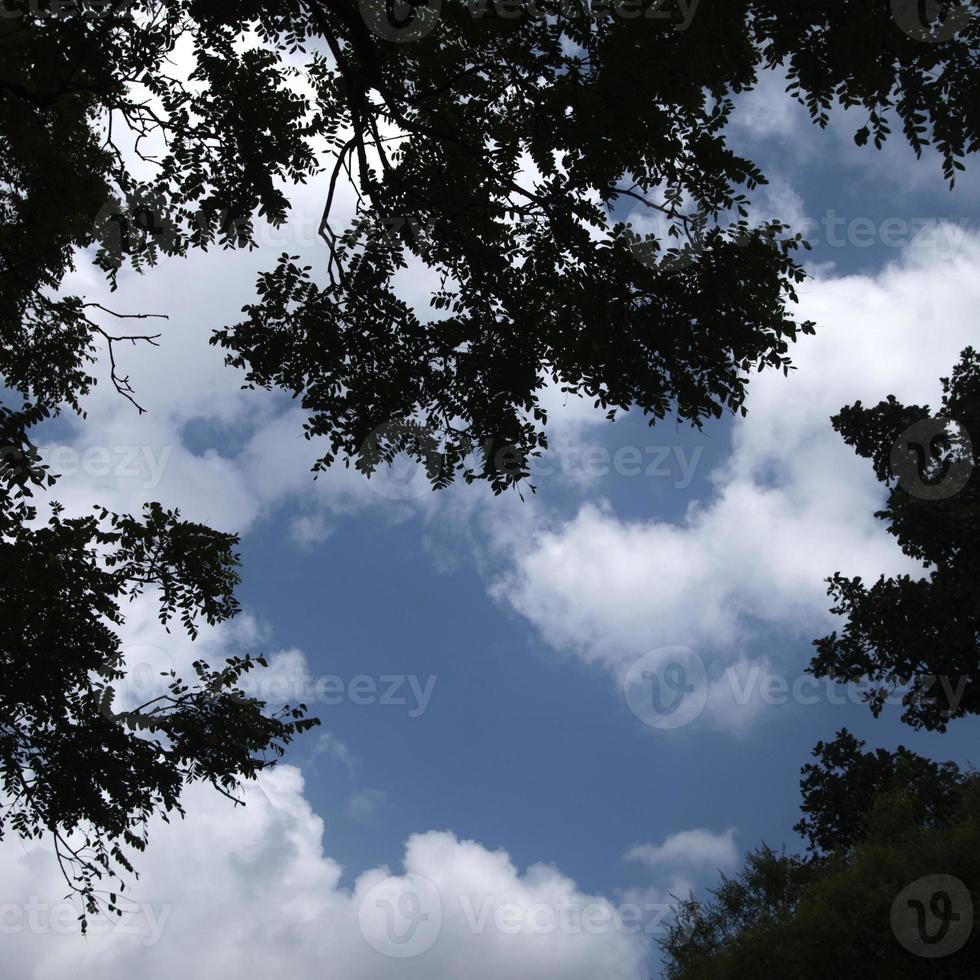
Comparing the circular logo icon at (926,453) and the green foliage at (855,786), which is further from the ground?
the circular logo icon at (926,453)

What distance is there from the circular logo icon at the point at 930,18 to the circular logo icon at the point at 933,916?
997cm

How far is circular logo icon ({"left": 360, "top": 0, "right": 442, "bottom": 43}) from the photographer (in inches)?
338

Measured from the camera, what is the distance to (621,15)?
7062 millimetres

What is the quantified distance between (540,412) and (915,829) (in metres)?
11.5

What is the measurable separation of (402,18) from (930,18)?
16.2ft

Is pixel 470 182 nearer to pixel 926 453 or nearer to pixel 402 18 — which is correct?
pixel 402 18

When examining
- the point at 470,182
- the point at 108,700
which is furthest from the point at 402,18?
the point at 108,700

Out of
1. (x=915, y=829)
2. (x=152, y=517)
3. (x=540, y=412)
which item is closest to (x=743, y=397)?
(x=540, y=412)

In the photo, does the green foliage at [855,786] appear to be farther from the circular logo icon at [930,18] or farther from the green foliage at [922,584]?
the circular logo icon at [930,18]

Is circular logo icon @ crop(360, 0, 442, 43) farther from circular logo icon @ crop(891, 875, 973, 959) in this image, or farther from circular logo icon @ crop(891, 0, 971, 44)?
circular logo icon @ crop(891, 875, 973, 959)

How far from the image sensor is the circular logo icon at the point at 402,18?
8.59 meters

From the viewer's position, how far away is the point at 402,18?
867 centimetres

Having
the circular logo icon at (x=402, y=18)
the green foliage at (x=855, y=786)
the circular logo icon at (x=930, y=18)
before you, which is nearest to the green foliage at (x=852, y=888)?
the green foliage at (x=855, y=786)

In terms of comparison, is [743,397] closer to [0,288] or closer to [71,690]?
[0,288]
